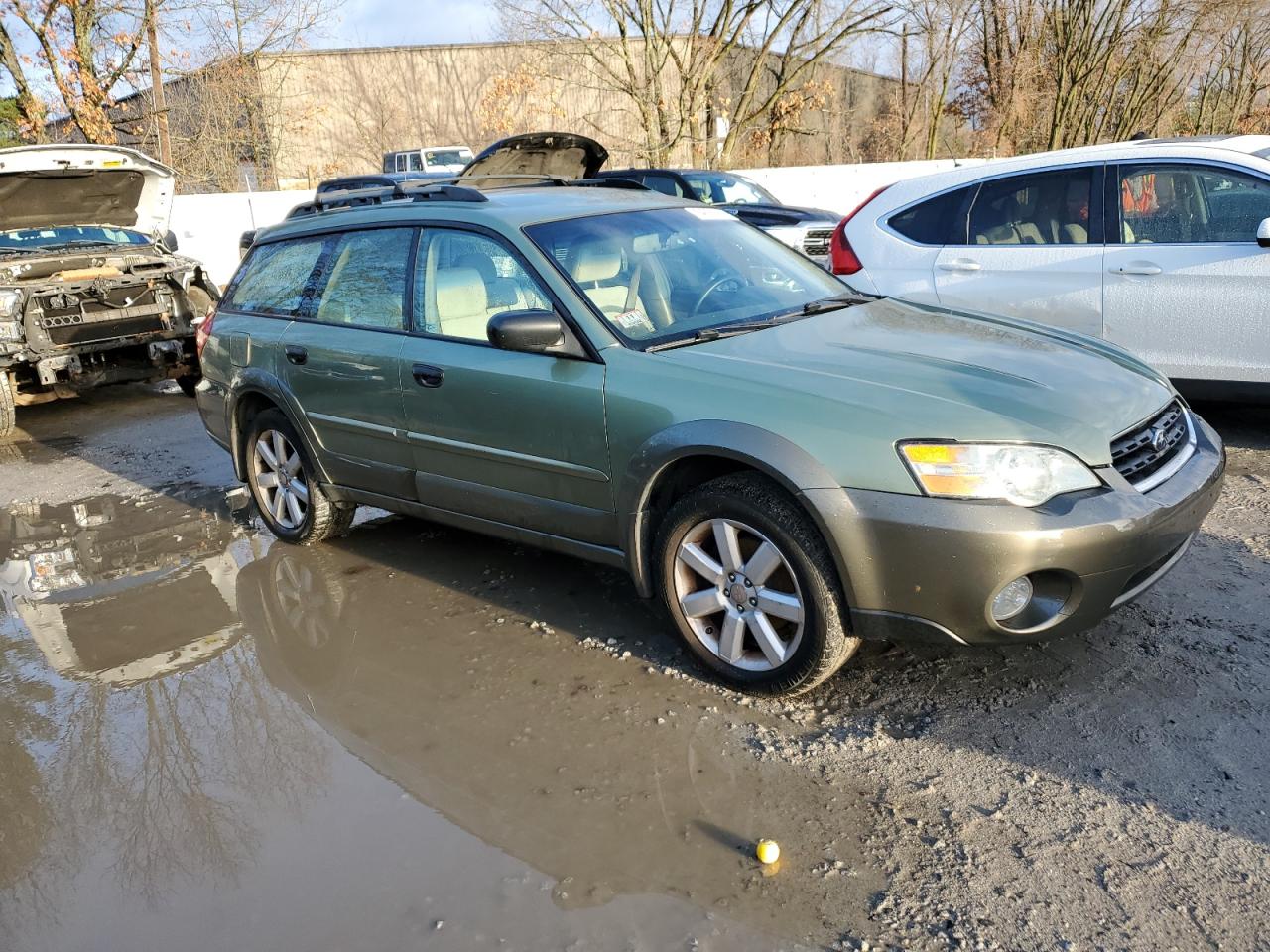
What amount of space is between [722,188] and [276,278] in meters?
Result: 9.51

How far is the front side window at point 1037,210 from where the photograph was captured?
5.90 meters

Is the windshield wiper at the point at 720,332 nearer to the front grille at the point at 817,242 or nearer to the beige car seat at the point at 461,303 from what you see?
the beige car seat at the point at 461,303

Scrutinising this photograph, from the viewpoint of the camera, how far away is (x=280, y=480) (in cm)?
550

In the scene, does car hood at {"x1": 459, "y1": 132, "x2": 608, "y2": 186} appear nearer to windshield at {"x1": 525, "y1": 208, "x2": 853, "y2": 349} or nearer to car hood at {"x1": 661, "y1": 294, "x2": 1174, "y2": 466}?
windshield at {"x1": 525, "y1": 208, "x2": 853, "y2": 349}

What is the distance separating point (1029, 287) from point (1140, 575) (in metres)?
3.17

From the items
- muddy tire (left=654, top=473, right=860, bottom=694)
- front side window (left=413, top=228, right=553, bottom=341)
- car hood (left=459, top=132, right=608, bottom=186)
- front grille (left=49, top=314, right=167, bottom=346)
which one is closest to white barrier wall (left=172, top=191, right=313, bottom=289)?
front grille (left=49, top=314, right=167, bottom=346)

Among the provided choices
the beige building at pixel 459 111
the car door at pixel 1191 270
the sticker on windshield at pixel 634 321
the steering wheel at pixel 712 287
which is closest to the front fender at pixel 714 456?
the sticker on windshield at pixel 634 321

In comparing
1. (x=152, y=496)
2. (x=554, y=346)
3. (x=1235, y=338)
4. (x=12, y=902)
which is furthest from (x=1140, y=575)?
(x=152, y=496)

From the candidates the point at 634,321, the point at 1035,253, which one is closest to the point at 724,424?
the point at 634,321

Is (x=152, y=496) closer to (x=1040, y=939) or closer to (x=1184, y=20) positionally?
(x=1040, y=939)

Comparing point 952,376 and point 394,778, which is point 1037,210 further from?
point 394,778

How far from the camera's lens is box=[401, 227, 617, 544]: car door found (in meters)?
3.85

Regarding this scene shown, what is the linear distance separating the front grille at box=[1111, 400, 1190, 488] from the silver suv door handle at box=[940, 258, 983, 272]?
2612 mm

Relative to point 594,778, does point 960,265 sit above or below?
above
